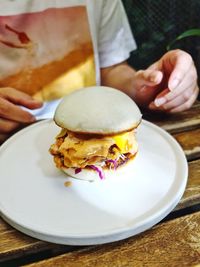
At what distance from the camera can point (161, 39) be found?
5.87ft

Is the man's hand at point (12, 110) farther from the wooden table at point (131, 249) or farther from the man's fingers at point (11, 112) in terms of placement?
the wooden table at point (131, 249)

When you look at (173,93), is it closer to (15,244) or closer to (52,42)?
(52,42)

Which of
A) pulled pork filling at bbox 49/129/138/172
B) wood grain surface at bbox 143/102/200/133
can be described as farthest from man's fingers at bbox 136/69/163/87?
pulled pork filling at bbox 49/129/138/172

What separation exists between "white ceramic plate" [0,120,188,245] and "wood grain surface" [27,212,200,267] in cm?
2

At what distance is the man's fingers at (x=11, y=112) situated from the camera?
97 centimetres

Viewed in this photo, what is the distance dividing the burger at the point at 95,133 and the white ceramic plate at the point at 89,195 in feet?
0.10

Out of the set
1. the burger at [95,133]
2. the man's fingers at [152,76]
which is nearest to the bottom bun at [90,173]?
the burger at [95,133]

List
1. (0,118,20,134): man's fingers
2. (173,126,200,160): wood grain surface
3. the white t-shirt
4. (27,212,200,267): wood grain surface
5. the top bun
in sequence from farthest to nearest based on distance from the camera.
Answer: the white t-shirt → (0,118,20,134): man's fingers → (173,126,200,160): wood grain surface → the top bun → (27,212,200,267): wood grain surface

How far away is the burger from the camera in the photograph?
2.35 ft

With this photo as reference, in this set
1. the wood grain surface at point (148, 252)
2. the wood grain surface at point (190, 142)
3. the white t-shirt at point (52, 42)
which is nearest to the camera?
the wood grain surface at point (148, 252)

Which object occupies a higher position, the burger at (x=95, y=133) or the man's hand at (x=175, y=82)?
the burger at (x=95, y=133)

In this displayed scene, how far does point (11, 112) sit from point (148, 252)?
556 mm

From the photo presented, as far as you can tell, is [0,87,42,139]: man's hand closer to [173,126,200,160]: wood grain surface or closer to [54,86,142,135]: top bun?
[54,86,142,135]: top bun

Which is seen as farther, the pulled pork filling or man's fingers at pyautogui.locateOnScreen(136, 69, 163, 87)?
man's fingers at pyautogui.locateOnScreen(136, 69, 163, 87)
